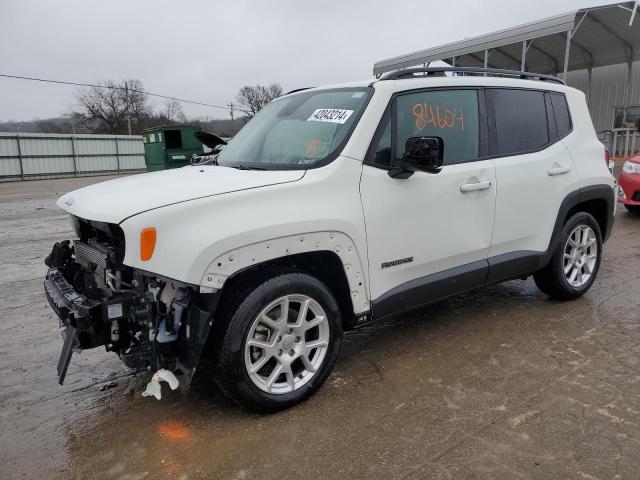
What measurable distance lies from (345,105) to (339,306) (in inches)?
52.0

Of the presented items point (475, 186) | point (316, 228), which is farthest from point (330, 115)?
point (475, 186)

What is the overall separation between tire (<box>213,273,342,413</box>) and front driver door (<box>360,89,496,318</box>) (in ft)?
1.37

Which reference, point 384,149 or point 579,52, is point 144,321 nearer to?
point 384,149

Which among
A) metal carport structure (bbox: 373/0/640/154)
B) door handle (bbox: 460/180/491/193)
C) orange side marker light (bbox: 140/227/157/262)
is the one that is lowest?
orange side marker light (bbox: 140/227/157/262)

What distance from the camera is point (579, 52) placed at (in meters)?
19.0

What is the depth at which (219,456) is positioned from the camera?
8.37 ft

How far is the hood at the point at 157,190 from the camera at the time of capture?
2.64 metres

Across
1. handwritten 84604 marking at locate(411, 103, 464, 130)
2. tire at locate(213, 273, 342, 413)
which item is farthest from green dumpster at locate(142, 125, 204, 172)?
tire at locate(213, 273, 342, 413)

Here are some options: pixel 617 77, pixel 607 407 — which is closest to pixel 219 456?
pixel 607 407

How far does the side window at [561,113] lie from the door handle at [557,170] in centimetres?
30

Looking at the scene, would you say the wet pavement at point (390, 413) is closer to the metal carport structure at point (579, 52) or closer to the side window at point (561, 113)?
the side window at point (561, 113)

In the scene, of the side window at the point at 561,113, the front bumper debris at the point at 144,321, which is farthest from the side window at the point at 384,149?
the side window at the point at 561,113

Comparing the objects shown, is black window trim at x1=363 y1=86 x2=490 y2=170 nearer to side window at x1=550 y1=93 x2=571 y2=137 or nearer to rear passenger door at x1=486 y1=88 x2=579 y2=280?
rear passenger door at x1=486 y1=88 x2=579 y2=280

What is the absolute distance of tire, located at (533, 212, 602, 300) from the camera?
441 centimetres
